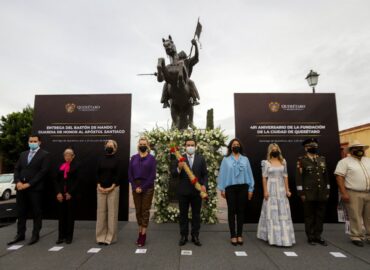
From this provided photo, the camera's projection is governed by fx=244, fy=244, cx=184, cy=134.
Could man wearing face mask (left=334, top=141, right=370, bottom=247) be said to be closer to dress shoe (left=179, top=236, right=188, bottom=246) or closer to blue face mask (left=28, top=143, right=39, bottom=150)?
dress shoe (left=179, top=236, right=188, bottom=246)

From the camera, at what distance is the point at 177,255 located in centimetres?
364

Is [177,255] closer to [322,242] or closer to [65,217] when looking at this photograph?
[65,217]

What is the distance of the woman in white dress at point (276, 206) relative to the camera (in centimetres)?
403

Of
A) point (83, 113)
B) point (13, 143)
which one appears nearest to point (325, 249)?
point (83, 113)

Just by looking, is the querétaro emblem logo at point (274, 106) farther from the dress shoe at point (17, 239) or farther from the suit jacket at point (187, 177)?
the dress shoe at point (17, 239)

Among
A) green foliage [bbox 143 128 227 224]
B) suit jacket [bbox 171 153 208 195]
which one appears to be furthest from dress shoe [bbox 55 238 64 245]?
suit jacket [bbox 171 153 208 195]

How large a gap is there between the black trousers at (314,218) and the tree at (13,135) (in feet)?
72.7

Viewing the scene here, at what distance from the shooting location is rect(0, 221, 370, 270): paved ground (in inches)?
128

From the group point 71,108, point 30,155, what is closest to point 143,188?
point 30,155

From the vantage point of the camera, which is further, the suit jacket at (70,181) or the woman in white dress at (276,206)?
the suit jacket at (70,181)

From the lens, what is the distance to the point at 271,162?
4324 millimetres

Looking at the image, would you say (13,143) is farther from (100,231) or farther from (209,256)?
(209,256)

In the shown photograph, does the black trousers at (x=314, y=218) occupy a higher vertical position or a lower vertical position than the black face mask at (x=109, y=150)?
lower

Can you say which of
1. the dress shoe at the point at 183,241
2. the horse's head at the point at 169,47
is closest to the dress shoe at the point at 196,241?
the dress shoe at the point at 183,241
